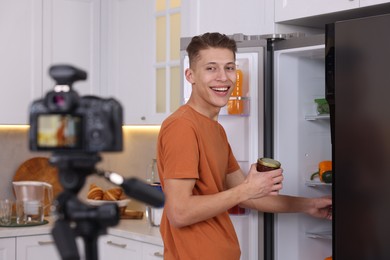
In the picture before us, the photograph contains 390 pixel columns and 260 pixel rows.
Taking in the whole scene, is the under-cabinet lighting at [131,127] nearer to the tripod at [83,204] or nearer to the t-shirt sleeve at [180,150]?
the t-shirt sleeve at [180,150]

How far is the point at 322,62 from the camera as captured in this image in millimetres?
2986

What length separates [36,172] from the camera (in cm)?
419

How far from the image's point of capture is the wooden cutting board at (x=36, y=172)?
414 cm

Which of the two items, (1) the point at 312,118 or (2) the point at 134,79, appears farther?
(2) the point at 134,79

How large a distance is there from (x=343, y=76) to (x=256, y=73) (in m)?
0.58

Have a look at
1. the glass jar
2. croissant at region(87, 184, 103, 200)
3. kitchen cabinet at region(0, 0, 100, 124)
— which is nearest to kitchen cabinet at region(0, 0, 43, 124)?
kitchen cabinet at region(0, 0, 100, 124)

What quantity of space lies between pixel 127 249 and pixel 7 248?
60 centimetres

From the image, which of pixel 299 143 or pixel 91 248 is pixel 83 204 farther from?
pixel 299 143

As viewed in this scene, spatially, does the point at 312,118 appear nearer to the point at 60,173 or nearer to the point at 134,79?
the point at 134,79

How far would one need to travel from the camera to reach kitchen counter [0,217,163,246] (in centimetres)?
346

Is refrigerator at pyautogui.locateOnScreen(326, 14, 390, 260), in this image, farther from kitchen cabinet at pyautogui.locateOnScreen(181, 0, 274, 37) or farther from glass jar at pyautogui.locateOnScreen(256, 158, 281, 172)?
kitchen cabinet at pyautogui.locateOnScreen(181, 0, 274, 37)

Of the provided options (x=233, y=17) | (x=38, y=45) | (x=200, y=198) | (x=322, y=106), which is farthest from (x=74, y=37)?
(x=200, y=198)

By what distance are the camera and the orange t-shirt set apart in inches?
41.6

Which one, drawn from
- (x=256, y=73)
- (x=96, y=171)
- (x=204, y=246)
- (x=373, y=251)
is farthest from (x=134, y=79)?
(x=96, y=171)
